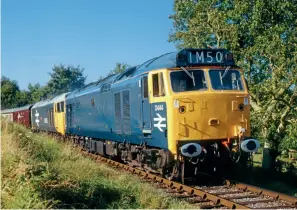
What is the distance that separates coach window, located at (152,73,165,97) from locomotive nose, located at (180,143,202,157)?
1477 mm

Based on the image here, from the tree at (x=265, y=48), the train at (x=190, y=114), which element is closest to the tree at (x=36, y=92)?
the tree at (x=265, y=48)

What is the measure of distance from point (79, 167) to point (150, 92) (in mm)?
2611

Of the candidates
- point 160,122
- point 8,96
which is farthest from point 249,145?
point 8,96

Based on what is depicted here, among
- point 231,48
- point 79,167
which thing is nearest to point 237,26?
point 231,48

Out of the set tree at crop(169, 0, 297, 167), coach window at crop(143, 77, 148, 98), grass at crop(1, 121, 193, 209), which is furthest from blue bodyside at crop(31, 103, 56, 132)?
grass at crop(1, 121, 193, 209)

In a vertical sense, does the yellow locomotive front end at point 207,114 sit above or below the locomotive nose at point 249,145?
above

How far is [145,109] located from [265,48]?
7033 millimetres

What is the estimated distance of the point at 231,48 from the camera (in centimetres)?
1773

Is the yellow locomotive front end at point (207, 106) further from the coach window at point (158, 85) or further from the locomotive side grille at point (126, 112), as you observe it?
the locomotive side grille at point (126, 112)

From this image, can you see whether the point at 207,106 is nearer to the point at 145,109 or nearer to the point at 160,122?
the point at 160,122

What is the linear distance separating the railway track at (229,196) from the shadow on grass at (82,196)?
5.38 ft

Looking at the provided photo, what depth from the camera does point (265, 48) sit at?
1611 centimetres

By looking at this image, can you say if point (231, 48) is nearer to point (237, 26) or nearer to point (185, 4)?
point (237, 26)

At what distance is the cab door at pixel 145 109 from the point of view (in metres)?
11.1
